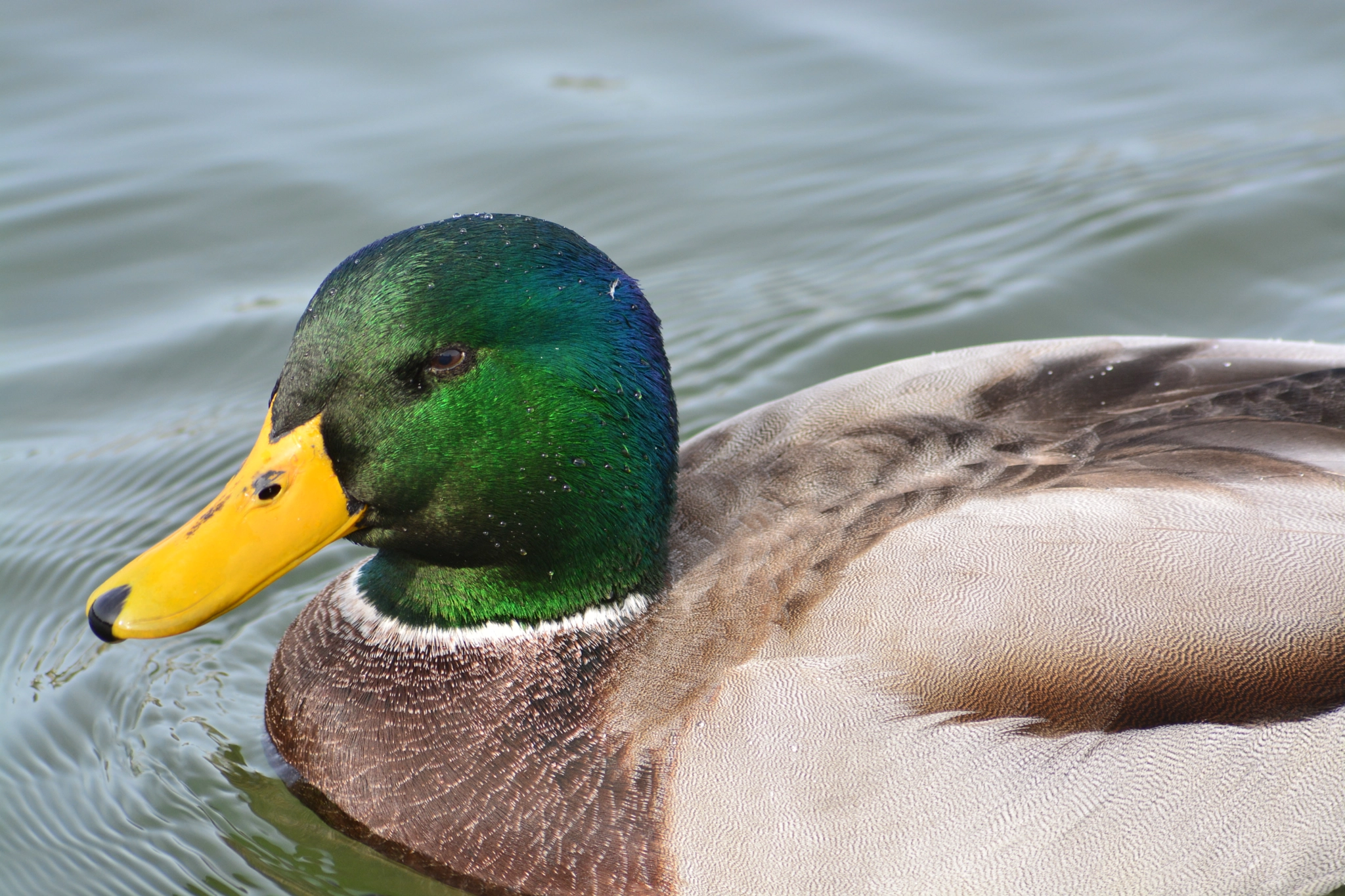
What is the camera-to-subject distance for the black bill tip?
355 cm

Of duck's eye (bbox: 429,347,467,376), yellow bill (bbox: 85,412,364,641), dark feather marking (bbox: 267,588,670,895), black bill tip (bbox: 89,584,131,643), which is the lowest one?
dark feather marking (bbox: 267,588,670,895)

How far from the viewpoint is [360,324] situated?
3.59m

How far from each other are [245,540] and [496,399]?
2.14 ft

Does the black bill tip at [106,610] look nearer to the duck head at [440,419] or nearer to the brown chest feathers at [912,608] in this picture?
the duck head at [440,419]

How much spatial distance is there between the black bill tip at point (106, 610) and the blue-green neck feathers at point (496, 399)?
1.65 feet

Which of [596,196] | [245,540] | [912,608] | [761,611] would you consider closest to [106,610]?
[245,540]

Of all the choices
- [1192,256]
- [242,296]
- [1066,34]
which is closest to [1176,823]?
[1192,256]

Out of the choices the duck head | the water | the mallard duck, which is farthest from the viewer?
the water

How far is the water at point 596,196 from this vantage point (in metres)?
5.82

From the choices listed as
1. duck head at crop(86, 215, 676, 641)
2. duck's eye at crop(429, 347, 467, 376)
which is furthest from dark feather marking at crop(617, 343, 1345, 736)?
duck's eye at crop(429, 347, 467, 376)

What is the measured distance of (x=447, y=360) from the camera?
11.9ft

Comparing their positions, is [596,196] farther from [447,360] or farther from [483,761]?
[483,761]

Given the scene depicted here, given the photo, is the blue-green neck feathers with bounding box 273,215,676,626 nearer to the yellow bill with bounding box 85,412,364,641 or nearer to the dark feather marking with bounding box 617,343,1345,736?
the yellow bill with bounding box 85,412,364,641

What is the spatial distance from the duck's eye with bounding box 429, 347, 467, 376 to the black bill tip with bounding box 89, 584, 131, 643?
84 centimetres
